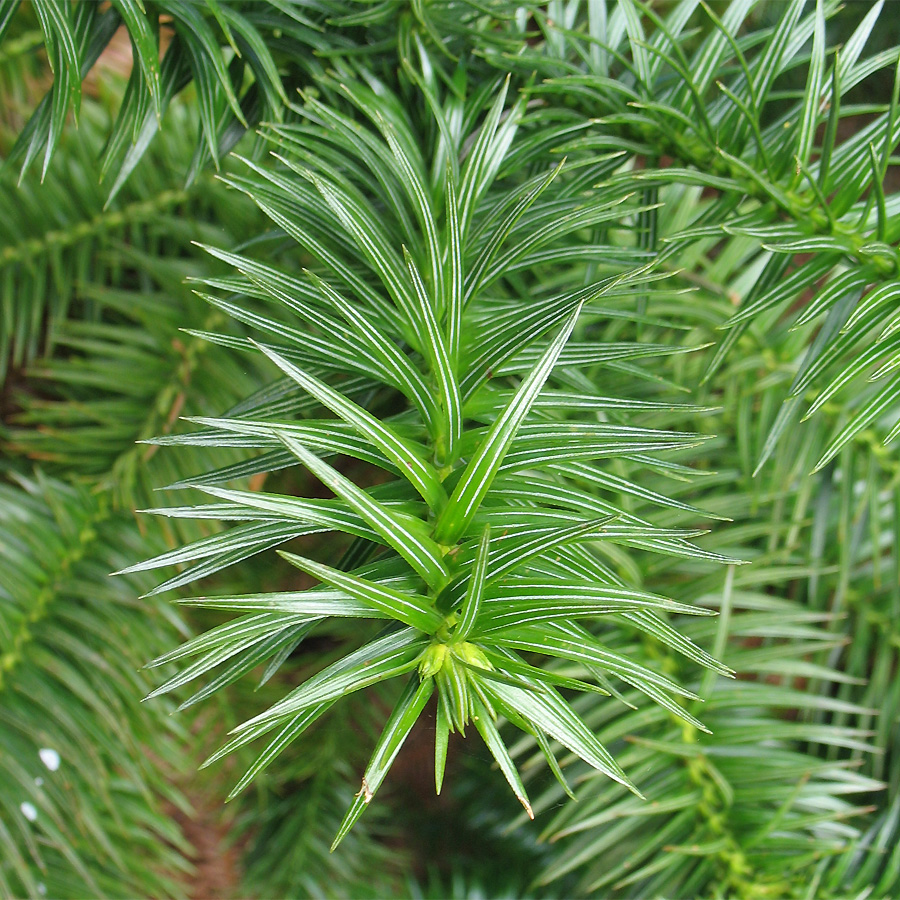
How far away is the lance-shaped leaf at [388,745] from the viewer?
270 millimetres

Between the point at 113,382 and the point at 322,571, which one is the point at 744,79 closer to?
the point at 322,571

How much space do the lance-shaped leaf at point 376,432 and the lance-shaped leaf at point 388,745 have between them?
0.08m

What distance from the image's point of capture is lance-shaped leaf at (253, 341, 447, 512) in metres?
0.28

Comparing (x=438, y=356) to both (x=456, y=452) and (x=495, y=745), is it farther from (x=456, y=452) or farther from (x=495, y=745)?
(x=495, y=745)

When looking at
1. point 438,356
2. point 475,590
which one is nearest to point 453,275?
point 438,356

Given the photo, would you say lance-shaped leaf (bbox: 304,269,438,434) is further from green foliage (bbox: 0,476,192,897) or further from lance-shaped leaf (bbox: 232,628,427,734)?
green foliage (bbox: 0,476,192,897)

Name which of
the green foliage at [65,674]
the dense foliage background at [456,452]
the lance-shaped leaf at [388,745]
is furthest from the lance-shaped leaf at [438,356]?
the green foliage at [65,674]

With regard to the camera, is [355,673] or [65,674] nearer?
[355,673]

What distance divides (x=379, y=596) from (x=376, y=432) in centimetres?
7

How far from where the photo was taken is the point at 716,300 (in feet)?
2.52

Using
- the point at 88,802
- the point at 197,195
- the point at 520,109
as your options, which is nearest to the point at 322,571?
the point at 520,109

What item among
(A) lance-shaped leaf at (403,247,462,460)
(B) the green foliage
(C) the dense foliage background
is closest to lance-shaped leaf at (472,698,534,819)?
(C) the dense foliage background

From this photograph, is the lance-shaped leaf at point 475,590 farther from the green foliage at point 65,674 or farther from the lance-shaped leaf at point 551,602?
the green foliage at point 65,674

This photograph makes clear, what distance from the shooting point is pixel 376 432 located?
30cm
